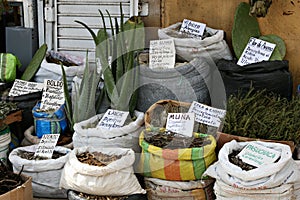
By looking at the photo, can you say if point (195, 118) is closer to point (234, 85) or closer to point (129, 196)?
point (234, 85)

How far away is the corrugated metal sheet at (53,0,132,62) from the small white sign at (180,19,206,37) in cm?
45

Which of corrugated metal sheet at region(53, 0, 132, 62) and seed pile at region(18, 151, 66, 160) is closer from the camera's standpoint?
seed pile at region(18, 151, 66, 160)

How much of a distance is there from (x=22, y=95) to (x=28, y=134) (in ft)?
0.91

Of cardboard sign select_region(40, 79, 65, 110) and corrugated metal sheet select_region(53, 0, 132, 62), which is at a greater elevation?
corrugated metal sheet select_region(53, 0, 132, 62)

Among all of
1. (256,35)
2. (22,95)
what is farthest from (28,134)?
(256,35)

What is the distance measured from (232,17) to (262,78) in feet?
1.93

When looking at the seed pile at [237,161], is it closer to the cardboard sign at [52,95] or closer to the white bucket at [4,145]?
the cardboard sign at [52,95]

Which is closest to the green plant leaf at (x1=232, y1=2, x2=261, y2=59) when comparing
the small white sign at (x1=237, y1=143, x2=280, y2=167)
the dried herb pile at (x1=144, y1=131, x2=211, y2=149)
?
the dried herb pile at (x1=144, y1=131, x2=211, y2=149)

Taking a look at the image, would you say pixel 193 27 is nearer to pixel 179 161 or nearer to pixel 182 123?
pixel 182 123

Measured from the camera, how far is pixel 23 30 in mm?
3539

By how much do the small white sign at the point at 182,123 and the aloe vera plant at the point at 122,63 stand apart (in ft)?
1.29

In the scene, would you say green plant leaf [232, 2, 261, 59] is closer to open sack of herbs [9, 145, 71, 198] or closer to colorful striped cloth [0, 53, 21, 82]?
open sack of herbs [9, 145, 71, 198]

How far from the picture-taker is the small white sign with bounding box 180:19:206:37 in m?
3.10

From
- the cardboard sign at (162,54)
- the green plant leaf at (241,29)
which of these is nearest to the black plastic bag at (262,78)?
the green plant leaf at (241,29)
